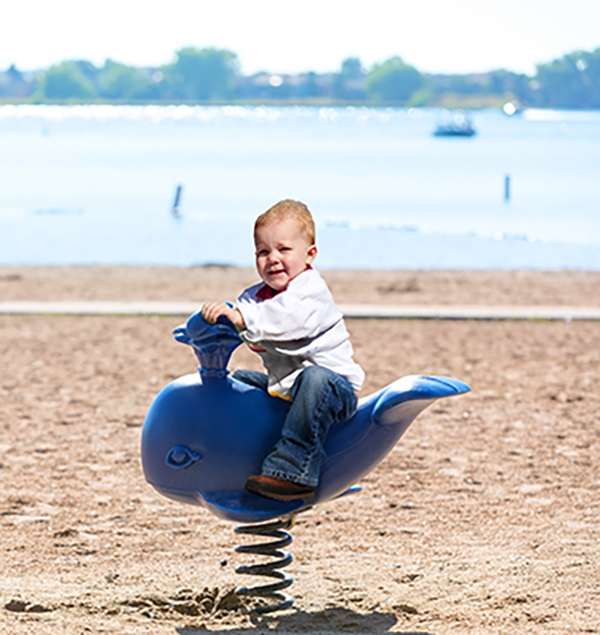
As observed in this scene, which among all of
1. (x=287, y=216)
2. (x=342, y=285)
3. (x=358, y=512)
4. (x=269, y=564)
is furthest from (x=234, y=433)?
(x=342, y=285)

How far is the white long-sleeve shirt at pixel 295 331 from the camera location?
13.7 ft

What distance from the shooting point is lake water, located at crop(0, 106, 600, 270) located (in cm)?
2773

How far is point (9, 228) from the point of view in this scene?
33.7 metres

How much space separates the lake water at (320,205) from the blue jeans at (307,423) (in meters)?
20.3

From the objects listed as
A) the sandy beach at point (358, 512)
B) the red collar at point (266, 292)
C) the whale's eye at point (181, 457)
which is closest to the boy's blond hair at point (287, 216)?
the red collar at point (266, 292)

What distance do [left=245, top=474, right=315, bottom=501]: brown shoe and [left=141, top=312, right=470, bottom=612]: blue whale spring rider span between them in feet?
0.20

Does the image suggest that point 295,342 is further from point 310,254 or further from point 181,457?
point 181,457

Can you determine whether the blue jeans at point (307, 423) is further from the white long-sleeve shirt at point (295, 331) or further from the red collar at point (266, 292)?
the red collar at point (266, 292)

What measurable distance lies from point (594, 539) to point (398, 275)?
1522cm

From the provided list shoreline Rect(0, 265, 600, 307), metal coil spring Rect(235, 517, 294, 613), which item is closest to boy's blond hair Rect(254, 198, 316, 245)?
metal coil spring Rect(235, 517, 294, 613)

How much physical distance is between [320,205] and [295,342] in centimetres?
4051

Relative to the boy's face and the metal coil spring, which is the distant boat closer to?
the metal coil spring

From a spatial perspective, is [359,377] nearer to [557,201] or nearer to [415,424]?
[415,424]

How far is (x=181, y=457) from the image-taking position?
4426 mm
